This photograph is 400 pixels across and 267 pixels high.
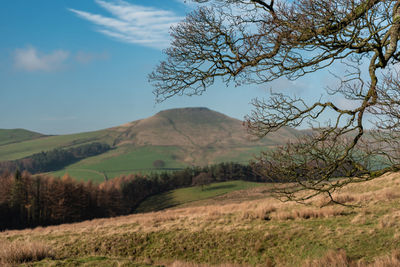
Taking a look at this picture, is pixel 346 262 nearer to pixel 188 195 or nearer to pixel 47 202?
pixel 47 202

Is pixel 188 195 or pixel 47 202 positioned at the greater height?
pixel 47 202

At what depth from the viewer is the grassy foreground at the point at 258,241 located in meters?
10.8

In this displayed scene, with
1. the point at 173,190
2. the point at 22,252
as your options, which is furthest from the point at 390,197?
the point at 173,190

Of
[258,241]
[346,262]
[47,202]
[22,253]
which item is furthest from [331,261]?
[47,202]

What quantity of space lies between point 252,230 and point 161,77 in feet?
32.1

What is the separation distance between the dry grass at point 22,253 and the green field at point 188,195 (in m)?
85.9

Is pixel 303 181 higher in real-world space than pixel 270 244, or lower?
higher

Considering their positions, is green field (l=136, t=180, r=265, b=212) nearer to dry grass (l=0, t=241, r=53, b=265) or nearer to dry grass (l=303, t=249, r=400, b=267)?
dry grass (l=0, t=241, r=53, b=265)

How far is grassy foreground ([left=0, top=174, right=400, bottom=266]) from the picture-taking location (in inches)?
423

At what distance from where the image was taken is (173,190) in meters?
119

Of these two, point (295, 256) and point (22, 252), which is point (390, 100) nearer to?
point (295, 256)

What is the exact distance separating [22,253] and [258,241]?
944cm

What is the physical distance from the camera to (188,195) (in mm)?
106000

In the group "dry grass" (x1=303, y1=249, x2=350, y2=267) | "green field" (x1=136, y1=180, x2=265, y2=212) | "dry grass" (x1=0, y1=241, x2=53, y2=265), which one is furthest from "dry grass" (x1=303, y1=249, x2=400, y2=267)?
"green field" (x1=136, y1=180, x2=265, y2=212)
